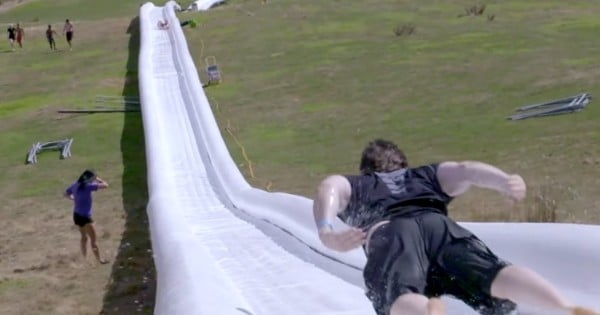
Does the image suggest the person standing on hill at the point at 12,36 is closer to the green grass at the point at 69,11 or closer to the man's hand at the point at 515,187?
the green grass at the point at 69,11

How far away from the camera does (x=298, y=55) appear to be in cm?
2627

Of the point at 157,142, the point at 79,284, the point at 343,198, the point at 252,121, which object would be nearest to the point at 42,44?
the point at 252,121

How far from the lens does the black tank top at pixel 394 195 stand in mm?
4938

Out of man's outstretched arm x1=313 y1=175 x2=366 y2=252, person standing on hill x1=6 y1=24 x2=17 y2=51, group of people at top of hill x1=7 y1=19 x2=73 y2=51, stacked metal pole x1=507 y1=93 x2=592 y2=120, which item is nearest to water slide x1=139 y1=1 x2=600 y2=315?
man's outstretched arm x1=313 y1=175 x2=366 y2=252

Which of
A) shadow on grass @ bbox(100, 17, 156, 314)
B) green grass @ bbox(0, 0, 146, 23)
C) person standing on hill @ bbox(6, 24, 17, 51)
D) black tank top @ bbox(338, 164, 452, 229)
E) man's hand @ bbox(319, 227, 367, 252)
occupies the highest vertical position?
black tank top @ bbox(338, 164, 452, 229)

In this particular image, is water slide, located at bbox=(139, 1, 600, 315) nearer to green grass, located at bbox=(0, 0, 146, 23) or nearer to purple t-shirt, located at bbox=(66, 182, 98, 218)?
purple t-shirt, located at bbox=(66, 182, 98, 218)

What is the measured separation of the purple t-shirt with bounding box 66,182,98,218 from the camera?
40.3 ft

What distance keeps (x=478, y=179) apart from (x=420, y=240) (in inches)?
15.9

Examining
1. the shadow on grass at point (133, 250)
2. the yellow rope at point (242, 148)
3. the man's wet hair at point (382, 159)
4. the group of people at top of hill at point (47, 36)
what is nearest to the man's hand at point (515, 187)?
the man's wet hair at point (382, 159)

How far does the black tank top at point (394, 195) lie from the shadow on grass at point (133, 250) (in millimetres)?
5342

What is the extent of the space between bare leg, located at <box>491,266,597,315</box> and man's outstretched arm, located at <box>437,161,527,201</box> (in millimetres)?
381

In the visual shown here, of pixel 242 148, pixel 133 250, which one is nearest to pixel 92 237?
pixel 133 250

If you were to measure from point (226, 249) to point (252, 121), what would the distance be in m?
10.8

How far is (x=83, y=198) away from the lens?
12.3 metres
